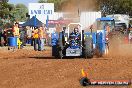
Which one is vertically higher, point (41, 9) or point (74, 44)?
point (41, 9)

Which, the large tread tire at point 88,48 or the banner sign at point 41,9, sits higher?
the banner sign at point 41,9

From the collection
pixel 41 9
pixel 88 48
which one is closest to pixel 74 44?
pixel 88 48

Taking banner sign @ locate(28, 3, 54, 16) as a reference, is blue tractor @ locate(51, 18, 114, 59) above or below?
below

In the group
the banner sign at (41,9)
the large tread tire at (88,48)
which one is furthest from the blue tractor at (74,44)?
the banner sign at (41,9)

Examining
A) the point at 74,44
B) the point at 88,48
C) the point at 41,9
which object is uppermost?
the point at 41,9

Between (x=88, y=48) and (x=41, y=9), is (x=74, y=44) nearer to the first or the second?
(x=88, y=48)

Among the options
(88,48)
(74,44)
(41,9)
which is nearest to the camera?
(88,48)

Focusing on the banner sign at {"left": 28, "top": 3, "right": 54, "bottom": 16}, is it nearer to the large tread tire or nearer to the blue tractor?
the blue tractor

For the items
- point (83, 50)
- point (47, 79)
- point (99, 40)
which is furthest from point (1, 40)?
point (47, 79)

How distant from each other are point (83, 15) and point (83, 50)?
911 inches

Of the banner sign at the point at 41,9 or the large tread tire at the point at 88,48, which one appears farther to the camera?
the banner sign at the point at 41,9

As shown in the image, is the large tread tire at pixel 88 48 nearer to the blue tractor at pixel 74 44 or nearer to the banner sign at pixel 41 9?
the blue tractor at pixel 74 44

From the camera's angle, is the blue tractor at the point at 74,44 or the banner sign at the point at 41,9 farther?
the banner sign at the point at 41,9

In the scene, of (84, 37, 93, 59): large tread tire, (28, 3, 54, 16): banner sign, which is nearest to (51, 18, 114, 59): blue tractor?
(84, 37, 93, 59): large tread tire
